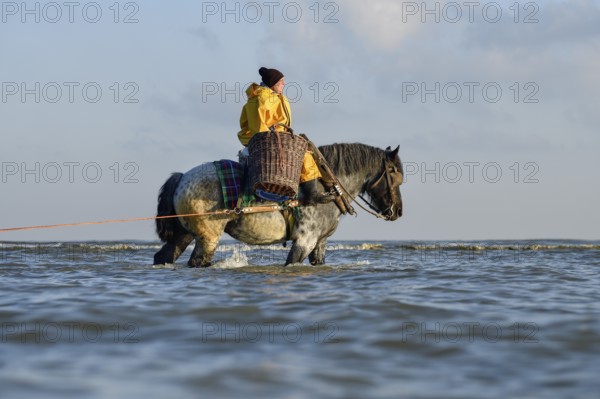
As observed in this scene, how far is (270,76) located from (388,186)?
2365 millimetres

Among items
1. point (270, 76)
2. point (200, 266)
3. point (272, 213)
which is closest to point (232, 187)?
point (272, 213)

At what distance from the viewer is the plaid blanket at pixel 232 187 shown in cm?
922

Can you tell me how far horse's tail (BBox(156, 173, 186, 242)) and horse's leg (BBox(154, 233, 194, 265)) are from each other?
0.10 meters

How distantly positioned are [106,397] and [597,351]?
299cm

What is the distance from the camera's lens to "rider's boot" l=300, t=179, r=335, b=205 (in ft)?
31.0

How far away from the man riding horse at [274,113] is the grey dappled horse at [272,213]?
0.88ft

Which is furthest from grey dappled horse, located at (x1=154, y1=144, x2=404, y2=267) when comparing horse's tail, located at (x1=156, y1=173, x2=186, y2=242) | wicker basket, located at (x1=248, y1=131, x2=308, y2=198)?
wicker basket, located at (x1=248, y1=131, x2=308, y2=198)

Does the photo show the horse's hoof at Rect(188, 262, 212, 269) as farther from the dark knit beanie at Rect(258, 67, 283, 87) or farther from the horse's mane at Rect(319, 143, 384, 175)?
the dark knit beanie at Rect(258, 67, 283, 87)

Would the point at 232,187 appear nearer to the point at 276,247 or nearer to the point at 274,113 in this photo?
the point at 274,113

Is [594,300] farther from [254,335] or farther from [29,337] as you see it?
[29,337]

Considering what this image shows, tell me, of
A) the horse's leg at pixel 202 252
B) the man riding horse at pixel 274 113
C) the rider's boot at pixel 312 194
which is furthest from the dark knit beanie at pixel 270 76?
the horse's leg at pixel 202 252

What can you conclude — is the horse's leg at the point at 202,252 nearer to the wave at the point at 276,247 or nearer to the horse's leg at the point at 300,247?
the horse's leg at the point at 300,247

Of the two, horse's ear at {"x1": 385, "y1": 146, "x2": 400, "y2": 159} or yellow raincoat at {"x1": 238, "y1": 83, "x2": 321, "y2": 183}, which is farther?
horse's ear at {"x1": 385, "y1": 146, "x2": 400, "y2": 159}

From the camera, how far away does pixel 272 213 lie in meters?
9.48
